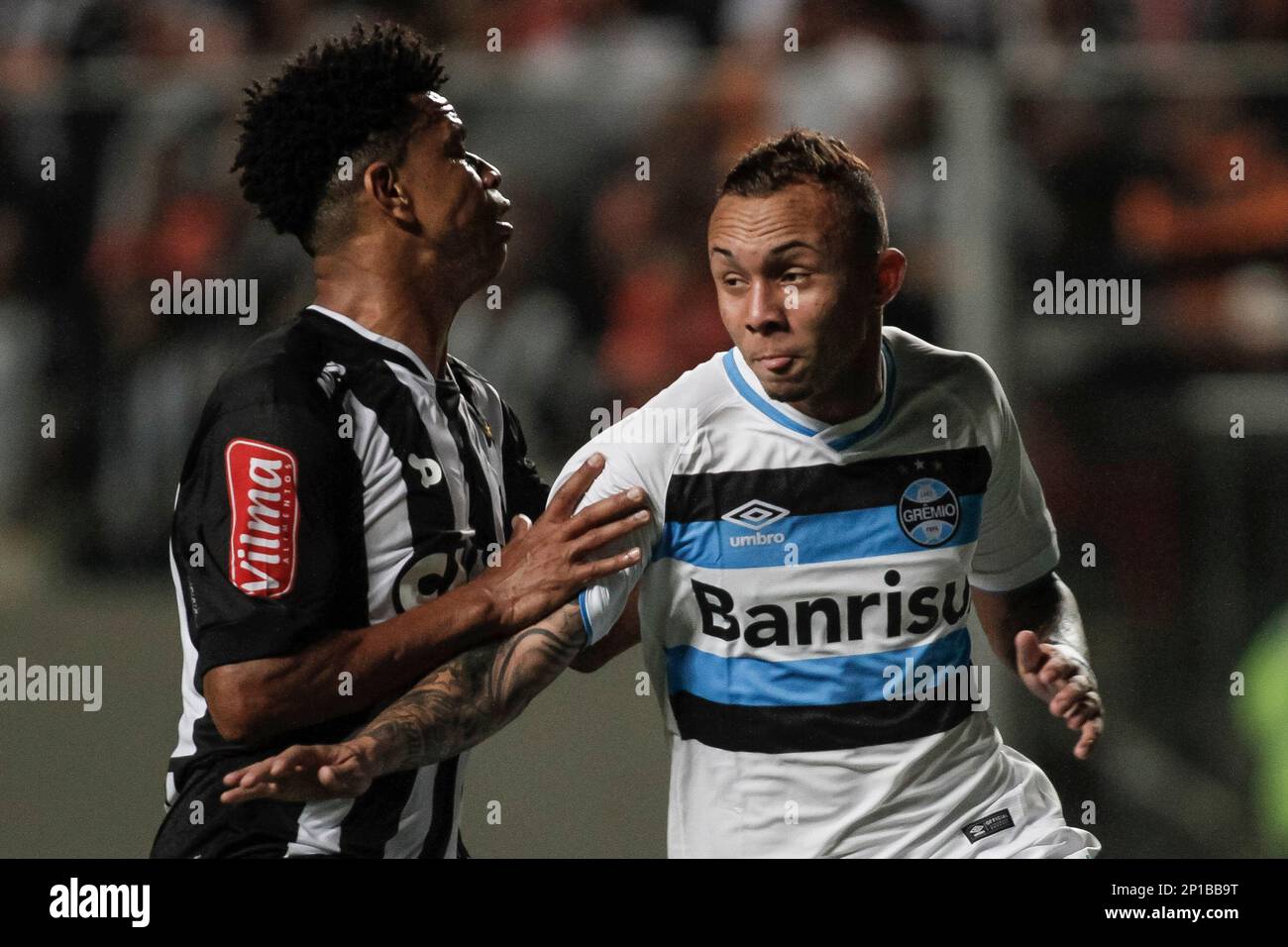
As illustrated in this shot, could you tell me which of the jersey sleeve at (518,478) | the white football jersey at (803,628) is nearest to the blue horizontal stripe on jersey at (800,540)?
the white football jersey at (803,628)

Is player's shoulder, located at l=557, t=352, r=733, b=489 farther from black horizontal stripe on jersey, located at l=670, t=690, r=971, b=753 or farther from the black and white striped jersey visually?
black horizontal stripe on jersey, located at l=670, t=690, r=971, b=753

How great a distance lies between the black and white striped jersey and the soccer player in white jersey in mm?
191

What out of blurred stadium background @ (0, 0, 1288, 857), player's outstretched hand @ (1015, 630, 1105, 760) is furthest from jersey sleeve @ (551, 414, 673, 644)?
blurred stadium background @ (0, 0, 1288, 857)

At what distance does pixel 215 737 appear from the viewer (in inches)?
112

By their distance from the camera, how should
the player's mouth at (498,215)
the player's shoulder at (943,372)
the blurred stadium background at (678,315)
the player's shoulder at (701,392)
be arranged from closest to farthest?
the player's shoulder at (701,392) → the player's shoulder at (943,372) → the player's mouth at (498,215) → the blurred stadium background at (678,315)

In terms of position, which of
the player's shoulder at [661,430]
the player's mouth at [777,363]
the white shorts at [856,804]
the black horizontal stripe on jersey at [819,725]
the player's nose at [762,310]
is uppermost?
the player's nose at [762,310]

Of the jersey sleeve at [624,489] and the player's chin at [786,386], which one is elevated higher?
the player's chin at [786,386]

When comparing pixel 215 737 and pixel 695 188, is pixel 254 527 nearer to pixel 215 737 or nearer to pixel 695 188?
pixel 215 737

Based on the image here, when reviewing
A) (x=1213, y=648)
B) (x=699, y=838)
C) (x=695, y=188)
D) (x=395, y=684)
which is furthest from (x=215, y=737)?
(x=1213, y=648)

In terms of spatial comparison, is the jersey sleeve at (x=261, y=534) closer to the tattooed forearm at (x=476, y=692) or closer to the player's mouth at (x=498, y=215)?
the tattooed forearm at (x=476, y=692)

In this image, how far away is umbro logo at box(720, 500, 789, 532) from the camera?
280 centimetres

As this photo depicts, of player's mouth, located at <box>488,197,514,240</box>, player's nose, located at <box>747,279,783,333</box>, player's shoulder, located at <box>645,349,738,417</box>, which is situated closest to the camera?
player's nose, located at <box>747,279,783,333</box>

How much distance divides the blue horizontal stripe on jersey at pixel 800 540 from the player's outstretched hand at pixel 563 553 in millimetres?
96

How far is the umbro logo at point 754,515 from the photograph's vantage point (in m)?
2.80
